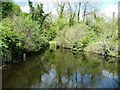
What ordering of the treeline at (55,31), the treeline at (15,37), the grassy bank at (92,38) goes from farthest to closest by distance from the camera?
the grassy bank at (92,38) → the treeline at (55,31) → the treeline at (15,37)

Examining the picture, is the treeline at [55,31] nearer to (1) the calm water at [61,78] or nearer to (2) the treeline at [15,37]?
(2) the treeline at [15,37]

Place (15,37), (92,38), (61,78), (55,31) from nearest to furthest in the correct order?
(61,78)
(15,37)
(92,38)
(55,31)

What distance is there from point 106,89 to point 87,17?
35.9m

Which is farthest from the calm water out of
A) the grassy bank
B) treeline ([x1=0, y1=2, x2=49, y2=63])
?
the grassy bank

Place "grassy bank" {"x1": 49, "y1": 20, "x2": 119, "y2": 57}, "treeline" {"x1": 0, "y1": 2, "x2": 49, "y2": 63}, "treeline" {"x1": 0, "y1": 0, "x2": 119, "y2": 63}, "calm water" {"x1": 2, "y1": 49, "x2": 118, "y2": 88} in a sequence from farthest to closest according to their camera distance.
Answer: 1. "grassy bank" {"x1": 49, "y1": 20, "x2": 119, "y2": 57}
2. "treeline" {"x1": 0, "y1": 0, "x2": 119, "y2": 63}
3. "treeline" {"x1": 0, "y1": 2, "x2": 49, "y2": 63}
4. "calm water" {"x1": 2, "y1": 49, "x2": 118, "y2": 88}

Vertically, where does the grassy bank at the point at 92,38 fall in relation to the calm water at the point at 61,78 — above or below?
above

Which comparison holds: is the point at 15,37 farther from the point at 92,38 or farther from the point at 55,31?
the point at 55,31

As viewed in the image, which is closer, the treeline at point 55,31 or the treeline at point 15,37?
the treeline at point 15,37

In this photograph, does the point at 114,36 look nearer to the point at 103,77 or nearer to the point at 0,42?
the point at 103,77

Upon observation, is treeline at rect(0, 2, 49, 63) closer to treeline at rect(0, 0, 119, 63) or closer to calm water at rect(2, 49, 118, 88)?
treeline at rect(0, 0, 119, 63)

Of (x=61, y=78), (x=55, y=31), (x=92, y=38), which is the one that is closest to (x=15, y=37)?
(x=61, y=78)

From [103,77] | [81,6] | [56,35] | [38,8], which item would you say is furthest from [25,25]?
[81,6]

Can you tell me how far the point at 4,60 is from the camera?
19781 mm

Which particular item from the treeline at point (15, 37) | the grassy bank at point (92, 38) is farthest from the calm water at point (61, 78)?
the grassy bank at point (92, 38)
